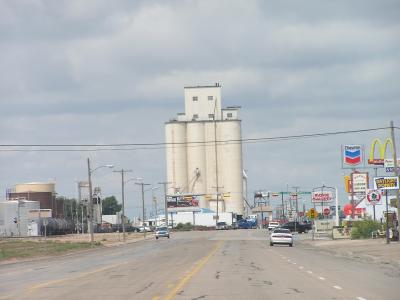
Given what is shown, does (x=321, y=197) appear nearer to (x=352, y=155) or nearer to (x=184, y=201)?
(x=352, y=155)

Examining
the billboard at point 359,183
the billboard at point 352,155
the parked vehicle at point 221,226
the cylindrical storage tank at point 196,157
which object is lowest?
the parked vehicle at point 221,226

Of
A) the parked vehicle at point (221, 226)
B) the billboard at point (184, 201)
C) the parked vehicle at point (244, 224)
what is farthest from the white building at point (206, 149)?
the parked vehicle at point (221, 226)

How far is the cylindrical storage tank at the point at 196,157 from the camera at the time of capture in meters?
154

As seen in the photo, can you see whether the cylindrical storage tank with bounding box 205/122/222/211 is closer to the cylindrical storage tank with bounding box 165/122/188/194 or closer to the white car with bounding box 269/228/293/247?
the cylindrical storage tank with bounding box 165/122/188/194

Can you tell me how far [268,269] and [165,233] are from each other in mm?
71848

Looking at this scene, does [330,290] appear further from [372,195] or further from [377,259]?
[372,195]

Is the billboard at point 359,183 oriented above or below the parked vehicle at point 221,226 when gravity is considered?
above

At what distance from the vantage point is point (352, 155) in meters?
88.8

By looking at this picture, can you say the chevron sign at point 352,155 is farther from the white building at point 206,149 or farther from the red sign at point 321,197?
the white building at point 206,149

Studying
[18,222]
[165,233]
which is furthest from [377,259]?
[18,222]

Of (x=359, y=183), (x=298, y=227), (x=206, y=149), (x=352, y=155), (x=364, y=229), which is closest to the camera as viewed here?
(x=364, y=229)

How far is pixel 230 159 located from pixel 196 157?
7491mm

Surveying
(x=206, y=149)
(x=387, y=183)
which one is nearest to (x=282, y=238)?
(x=387, y=183)

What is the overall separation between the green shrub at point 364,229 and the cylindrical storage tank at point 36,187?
112 metres
